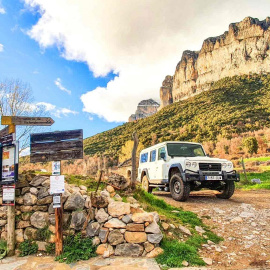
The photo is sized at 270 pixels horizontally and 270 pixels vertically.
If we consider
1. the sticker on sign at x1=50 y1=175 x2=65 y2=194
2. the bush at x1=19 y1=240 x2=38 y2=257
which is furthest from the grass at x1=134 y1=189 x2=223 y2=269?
the bush at x1=19 y1=240 x2=38 y2=257

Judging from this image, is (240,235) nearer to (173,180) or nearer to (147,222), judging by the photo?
(147,222)

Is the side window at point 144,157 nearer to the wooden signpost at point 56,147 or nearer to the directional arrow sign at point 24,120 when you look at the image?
the wooden signpost at point 56,147

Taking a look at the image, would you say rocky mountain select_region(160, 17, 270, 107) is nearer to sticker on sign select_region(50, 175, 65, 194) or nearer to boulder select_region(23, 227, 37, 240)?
sticker on sign select_region(50, 175, 65, 194)

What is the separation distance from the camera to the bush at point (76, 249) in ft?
13.1

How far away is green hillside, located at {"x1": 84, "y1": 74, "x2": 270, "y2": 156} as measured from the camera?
4178cm

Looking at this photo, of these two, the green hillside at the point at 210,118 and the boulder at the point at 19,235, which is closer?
the boulder at the point at 19,235

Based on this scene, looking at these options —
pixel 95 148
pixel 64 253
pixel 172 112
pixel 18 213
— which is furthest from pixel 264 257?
pixel 172 112

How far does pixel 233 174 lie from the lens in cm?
764

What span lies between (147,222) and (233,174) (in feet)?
15.3

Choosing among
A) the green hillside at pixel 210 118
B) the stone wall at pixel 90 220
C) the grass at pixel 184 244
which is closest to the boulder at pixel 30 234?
the stone wall at pixel 90 220

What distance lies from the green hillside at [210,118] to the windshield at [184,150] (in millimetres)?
31089

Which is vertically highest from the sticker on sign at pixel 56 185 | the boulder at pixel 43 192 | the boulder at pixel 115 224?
the sticker on sign at pixel 56 185

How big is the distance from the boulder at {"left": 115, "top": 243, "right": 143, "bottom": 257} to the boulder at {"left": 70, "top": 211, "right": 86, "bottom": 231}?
2.97 feet

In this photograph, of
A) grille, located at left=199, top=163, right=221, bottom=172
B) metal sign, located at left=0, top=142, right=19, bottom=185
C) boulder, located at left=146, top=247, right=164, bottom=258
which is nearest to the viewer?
boulder, located at left=146, top=247, right=164, bottom=258
